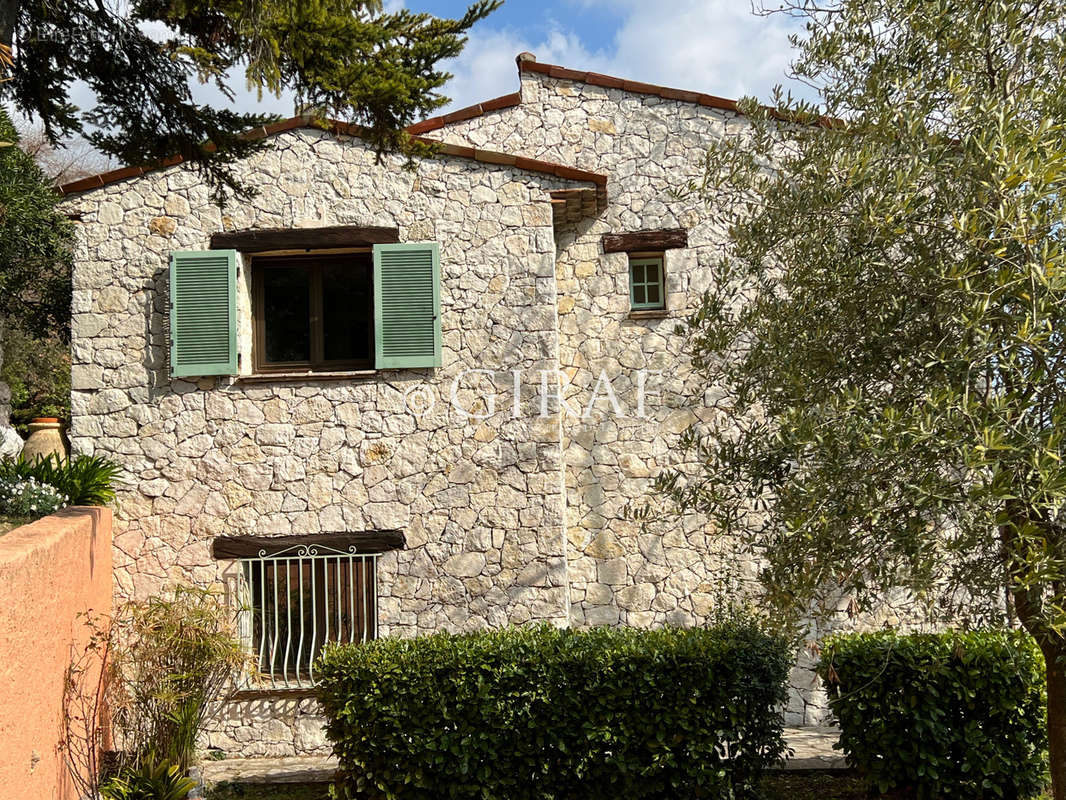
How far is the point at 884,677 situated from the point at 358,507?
452 centimetres

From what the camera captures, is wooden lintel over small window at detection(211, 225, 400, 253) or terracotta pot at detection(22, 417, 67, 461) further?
terracotta pot at detection(22, 417, 67, 461)

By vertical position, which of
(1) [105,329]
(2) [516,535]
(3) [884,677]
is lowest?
(3) [884,677]

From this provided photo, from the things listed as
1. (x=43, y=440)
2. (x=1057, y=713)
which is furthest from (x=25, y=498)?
(x=1057, y=713)

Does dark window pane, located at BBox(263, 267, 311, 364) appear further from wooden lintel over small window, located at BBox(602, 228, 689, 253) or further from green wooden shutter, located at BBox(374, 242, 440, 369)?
wooden lintel over small window, located at BBox(602, 228, 689, 253)

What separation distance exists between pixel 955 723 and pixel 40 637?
19.6ft

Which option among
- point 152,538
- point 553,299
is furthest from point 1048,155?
point 152,538

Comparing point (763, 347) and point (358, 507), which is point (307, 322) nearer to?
point (358, 507)

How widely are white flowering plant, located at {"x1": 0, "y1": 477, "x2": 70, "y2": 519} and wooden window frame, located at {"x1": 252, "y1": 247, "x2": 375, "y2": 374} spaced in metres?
2.22

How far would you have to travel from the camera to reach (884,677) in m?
6.43

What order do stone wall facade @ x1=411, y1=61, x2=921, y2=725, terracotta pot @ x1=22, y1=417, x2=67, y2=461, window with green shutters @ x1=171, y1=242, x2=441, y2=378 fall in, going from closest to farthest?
1. window with green shutters @ x1=171, y1=242, x2=441, y2=378
2. stone wall facade @ x1=411, y1=61, x2=921, y2=725
3. terracotta pot @ x1=22, y1=417, x2=67, y2=461

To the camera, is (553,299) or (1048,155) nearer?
(1048,155)

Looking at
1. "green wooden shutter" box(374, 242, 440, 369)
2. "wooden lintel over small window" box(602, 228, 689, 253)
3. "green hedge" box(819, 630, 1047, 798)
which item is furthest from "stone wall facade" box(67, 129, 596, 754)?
"green hedge" box(819, 630, 1047, 798)

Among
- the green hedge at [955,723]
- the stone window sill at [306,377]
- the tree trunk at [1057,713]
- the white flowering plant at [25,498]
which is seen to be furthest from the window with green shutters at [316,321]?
the tree trunk at [1057,713]

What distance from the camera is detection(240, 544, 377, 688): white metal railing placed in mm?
8391
